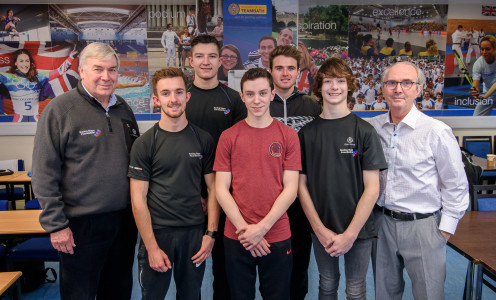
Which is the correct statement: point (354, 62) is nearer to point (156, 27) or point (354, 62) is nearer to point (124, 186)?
point (156, 27)

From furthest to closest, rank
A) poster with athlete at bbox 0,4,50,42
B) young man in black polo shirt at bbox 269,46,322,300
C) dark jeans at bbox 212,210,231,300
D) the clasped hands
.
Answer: poster with athlete at bbox 0,4,50,42
dark jeans at bbox 212,210,231,300
young man in black polo shirt at bbox 269,46,322,300
the clasped hands

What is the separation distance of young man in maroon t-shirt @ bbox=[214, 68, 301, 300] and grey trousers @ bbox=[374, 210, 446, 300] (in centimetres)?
58

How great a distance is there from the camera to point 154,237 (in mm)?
1875

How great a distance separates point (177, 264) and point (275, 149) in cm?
89

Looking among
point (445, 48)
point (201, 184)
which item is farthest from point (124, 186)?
point (445, 48)

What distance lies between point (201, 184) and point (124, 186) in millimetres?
455

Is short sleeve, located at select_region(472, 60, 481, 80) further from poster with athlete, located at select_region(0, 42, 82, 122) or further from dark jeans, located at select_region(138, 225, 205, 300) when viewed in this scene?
poster with athlete, located at select_region(0, 42, 82, 122)

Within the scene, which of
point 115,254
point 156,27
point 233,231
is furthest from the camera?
point 156,27

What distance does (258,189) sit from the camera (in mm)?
1815

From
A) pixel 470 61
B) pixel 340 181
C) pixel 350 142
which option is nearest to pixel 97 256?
pixel 340 181

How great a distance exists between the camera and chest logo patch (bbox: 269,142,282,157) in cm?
183

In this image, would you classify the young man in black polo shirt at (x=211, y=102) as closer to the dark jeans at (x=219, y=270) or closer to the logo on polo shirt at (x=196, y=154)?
the dark jeans at (x=219, y=270)

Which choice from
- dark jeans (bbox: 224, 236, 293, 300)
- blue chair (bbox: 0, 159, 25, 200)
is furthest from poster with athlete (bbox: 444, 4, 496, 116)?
blue chair (bbox: 0, 159, 25, 200)

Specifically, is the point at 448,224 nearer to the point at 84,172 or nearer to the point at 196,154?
the point at 196,154
